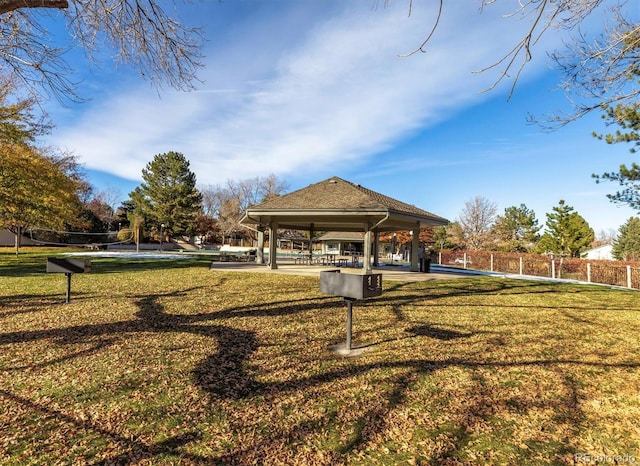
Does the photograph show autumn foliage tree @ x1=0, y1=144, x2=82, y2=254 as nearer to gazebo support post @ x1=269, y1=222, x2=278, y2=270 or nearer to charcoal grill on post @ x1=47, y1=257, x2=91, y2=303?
charcoal grill on post @ x1=47, y1=257, x2=91, y2=303

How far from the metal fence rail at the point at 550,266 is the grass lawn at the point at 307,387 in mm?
11250

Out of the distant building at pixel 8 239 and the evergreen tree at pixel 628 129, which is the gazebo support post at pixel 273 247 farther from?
the distant building at pixel 8 239

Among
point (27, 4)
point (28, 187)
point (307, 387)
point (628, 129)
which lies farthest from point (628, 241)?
point (28, 187)

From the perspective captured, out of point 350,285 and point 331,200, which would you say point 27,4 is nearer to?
point 350,285

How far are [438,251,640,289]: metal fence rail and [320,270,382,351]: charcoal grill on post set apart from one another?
1666cm

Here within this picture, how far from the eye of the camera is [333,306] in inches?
309

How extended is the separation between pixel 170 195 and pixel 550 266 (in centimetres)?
4321

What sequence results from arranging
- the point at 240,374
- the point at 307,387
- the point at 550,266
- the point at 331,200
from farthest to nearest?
1. the point at 550,266
2. the point at 331,200
3. the point at 240,374
4. the point at 307,387

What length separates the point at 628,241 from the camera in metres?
43.8

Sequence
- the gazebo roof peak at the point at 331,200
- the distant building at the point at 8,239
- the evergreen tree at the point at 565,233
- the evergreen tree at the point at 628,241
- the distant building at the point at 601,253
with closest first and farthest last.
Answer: the gazebo roof peak at the point at 331,200
the evergreen tree at the point at 565,233
the distant building at the point at 8,239
the evergreen tree at the point at 628,241
the distant building at the point at 601,253

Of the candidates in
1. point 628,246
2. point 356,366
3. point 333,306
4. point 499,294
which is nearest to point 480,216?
point 628,246

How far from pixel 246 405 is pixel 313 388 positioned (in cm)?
74

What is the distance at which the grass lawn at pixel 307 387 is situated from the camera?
2562 mm

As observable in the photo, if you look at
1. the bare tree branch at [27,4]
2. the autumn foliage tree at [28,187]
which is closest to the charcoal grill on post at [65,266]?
the bare tree branch at [27,4]
